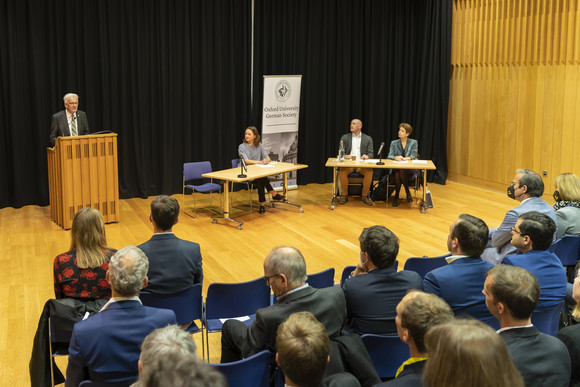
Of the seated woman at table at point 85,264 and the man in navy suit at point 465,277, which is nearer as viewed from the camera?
the man in navy suit at point 465,277

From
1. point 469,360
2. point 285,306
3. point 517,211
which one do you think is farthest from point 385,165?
point 469,360

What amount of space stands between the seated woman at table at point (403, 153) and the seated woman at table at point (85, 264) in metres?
6.96

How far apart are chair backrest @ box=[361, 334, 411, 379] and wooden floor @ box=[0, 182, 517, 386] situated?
1.85 metres

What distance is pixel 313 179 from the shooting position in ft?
41.6

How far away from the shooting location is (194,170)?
9648 millimetres

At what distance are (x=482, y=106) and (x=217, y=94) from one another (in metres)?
5.02

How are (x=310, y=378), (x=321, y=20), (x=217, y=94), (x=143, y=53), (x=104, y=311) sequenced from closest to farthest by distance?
(x=310, y=378), (x=104, y=311), (x=143, y=53), (x=217, y=94), (x=321, y=20)

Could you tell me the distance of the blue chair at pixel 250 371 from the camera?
301 centimetres

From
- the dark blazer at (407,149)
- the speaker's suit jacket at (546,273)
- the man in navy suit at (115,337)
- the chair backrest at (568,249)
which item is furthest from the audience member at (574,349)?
the dark blazer at (407,149)

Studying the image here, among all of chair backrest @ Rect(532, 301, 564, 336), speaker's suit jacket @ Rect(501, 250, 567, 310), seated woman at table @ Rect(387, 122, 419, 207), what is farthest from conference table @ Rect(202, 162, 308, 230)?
chair backrest @ Rect(532, 301, 564, 336)

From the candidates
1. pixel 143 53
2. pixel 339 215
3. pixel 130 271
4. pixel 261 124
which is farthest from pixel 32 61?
pixel 130 271

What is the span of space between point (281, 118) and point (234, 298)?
7.24 metres

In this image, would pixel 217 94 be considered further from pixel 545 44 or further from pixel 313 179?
pixel 545 44

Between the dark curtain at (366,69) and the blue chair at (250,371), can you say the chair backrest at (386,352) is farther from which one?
the dark curtain at (366,69)
